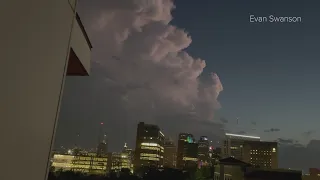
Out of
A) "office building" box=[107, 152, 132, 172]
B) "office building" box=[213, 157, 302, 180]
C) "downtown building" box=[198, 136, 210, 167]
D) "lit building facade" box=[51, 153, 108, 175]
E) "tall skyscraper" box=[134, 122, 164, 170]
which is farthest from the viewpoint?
"downtown building" box=[198, 136, 210, 167]

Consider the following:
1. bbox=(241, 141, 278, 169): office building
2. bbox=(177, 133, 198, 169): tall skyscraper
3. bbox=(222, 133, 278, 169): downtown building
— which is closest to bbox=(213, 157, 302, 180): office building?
bbox=(222, 133, 278, 169): downtown building

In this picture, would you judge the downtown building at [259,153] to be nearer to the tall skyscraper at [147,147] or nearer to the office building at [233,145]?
the office building at [233,145]

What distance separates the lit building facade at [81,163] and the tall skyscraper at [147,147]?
58.3 feet

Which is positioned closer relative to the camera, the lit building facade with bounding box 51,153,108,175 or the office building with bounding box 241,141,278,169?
the office building with bounding box 241,141,278,169

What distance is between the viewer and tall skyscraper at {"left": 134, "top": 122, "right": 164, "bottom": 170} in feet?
336

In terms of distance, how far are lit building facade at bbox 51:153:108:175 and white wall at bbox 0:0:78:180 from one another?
11480 cm

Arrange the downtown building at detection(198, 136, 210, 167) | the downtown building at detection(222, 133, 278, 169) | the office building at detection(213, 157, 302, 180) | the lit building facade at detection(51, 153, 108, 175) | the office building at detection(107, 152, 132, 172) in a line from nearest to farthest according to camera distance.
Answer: the office building at detection(213, 157, 302, 180) < the downtown building at detection(222, 133, 278, 169) < the lit building facade at detection(51, 153, 108, 175) < the office building at detection(107, 152, 132, 172) < the downtown building at detection(198, 136, 210, 167)

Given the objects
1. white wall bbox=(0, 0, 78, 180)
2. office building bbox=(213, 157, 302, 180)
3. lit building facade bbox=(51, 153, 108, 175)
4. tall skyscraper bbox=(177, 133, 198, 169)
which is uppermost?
tall skyscraper bbox=(177, 133, 198, 169)

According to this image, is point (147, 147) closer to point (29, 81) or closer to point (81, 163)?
point (81, 163)

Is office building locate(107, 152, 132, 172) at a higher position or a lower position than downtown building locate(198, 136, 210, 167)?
lower

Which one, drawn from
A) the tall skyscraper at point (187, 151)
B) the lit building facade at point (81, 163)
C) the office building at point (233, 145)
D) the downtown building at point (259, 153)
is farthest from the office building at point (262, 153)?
the lit building facade at point (81, 163)

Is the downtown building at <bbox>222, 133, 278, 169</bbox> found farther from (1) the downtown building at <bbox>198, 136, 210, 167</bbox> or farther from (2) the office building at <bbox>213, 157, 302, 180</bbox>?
(2) the office building at <bbox>213, 157, 302, 180</bbox>

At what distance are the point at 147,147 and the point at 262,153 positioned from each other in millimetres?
46010

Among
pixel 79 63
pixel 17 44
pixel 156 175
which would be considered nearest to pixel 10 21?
pixel 17 44
